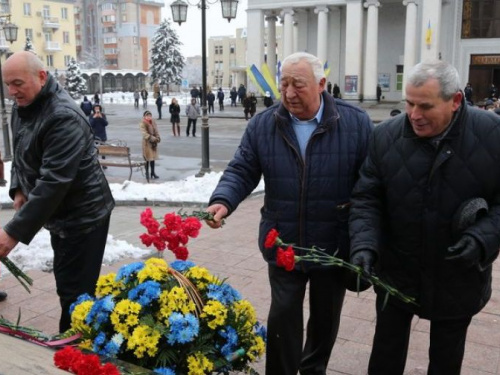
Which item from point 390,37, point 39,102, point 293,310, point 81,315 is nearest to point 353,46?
point 390,37

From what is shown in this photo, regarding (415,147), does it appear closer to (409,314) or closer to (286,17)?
(409,314)

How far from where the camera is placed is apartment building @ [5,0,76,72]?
71.3 m

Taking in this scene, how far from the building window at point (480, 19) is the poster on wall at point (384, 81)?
19.5 feet

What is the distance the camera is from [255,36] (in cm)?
4231

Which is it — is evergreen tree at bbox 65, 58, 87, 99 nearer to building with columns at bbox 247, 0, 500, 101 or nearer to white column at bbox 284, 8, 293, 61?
building with columns at bbox 247, 0, 500, 101

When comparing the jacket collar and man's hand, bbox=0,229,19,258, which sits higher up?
the jacket collar

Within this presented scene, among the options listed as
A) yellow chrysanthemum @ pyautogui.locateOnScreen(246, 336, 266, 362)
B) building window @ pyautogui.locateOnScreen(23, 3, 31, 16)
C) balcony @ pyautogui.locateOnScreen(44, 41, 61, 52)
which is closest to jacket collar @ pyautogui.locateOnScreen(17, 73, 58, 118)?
yellow chrysanthemum @ pyautogui.locateOnScreen(246, 336, 266, 362)

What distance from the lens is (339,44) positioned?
4331 cm

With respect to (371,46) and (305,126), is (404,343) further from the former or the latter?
(371,46)

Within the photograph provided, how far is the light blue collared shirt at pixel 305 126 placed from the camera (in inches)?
120

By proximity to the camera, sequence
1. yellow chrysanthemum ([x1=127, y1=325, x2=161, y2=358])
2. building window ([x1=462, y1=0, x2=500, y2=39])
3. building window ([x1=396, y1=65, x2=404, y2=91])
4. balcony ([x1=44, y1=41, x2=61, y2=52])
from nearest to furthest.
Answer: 1. yellow chrysanthemum ([x1=127, y1=325, x2=161, y2=358])
2. building window ([x1=462, y1=0, x2=500, y2=39])
3. building window ([x1=396, y1=65, x2=404, y2=91])
4. balcony ([x1=44, y1=41, x2=61, y2=52])

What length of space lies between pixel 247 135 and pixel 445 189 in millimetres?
1152

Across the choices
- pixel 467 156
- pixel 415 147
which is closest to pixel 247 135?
pixel 415 147

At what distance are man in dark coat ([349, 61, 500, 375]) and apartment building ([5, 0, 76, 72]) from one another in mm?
72936
